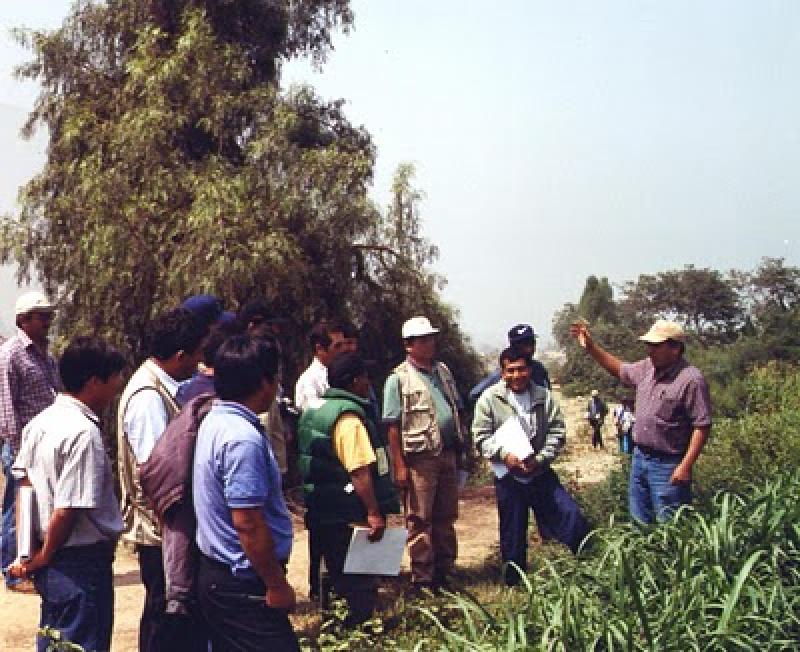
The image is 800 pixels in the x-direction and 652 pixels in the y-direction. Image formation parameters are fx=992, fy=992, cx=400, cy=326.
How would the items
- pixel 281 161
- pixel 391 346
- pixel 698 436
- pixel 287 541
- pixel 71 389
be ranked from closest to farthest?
pixel 287 541
pixel 71 389
pixel 698 436
pixel 281 161
pixel 391 346

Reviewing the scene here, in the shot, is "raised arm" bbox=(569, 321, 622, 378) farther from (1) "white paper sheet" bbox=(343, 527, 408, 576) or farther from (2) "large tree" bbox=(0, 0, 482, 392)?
(2) "large tree" bbox=(0, 0, 482, 392)

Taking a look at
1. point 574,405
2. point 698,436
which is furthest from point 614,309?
point 698,436

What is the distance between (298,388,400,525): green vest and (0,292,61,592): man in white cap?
213 cm

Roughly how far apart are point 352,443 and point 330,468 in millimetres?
258

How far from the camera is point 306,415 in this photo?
5039 mm

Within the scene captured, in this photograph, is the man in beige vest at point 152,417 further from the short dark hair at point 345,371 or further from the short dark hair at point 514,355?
the short dark hair at point 514,355

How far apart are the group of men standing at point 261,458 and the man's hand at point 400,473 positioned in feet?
0.04

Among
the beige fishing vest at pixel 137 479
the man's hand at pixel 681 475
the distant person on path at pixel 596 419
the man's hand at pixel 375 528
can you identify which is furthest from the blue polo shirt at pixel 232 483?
the distant person on path at pixel 596 419

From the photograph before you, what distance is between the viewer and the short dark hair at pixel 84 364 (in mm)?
3816

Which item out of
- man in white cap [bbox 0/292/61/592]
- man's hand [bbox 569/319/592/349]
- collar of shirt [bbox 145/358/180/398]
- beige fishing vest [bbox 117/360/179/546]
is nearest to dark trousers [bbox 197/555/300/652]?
beige fishing vest [bbox 117/360/179/546]

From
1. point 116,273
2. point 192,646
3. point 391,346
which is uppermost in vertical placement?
point 116,273

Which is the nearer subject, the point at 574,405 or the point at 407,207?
the point at 407,207

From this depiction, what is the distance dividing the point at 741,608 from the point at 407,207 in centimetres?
845

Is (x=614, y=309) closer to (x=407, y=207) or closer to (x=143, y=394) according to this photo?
(x=407, y=207)
